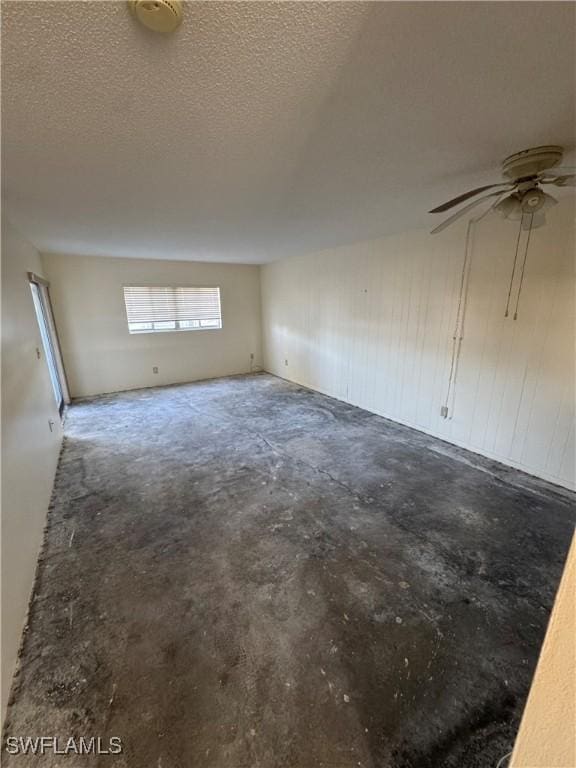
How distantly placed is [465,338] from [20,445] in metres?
3.75

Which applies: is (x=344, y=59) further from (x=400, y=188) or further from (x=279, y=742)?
(x=279, y=742)

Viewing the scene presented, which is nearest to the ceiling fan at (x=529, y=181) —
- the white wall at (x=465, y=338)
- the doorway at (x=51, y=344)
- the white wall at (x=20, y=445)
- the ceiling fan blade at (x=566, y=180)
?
the ceiling fan blade at (x=566, y=180)

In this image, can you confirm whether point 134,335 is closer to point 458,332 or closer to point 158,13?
point 458,332

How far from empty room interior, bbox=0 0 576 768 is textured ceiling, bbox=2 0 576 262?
1cm

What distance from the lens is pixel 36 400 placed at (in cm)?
258

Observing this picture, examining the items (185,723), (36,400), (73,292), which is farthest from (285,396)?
(185,723)

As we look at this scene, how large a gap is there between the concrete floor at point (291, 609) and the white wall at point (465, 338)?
1.43 feet

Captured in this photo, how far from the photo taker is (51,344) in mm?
4438

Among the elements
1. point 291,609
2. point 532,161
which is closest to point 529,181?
point 532,161

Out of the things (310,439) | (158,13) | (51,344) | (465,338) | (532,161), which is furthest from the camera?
(51,344)

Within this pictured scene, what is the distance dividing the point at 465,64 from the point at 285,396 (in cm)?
426

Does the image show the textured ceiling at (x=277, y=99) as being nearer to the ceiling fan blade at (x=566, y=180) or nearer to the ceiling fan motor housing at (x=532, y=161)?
the ceiling fan motor housing at (x=532, y=161)

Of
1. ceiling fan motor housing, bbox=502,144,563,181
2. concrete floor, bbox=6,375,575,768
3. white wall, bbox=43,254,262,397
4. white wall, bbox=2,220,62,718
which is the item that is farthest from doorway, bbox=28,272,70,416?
ceiling fan motor housing, bbox=502,144,563,181

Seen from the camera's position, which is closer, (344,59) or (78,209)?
(344,59)
